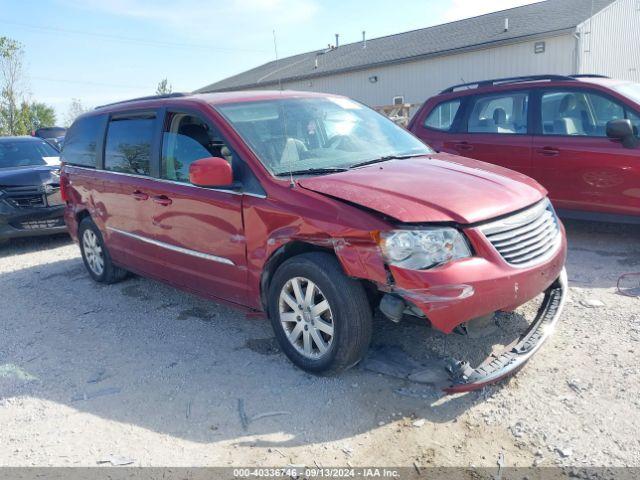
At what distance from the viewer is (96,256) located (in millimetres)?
5945

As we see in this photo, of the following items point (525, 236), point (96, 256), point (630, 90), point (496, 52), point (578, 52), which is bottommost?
point (96, 256)

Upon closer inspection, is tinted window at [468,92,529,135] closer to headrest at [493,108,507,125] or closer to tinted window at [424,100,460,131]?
headrest at [493,108,507,125]

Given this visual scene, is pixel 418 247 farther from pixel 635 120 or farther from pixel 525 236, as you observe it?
pixel 635 120

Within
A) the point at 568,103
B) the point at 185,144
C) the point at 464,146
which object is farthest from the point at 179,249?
the point at 568,103

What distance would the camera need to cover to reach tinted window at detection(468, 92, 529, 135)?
21.4 feet

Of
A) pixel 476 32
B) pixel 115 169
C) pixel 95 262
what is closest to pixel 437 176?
pixel 115 169

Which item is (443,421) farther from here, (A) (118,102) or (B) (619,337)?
(A) (118,102)

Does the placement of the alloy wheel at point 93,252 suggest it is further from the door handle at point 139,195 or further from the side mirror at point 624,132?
the side mirror at point 624,132

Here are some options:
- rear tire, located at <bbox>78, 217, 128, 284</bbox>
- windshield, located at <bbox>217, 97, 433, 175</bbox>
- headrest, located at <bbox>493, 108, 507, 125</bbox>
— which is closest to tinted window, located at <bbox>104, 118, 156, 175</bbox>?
rear tire, located at <bbox>78, 217, 128, 284</bbox>

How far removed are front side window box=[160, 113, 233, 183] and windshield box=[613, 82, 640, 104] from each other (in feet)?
14.7

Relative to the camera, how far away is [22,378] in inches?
156

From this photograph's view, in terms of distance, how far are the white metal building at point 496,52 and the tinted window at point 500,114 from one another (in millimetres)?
13842

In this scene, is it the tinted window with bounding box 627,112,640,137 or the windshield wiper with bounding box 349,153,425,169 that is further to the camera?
the tinted window with bounding box 627,112,640,137

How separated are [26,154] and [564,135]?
27.4ft
